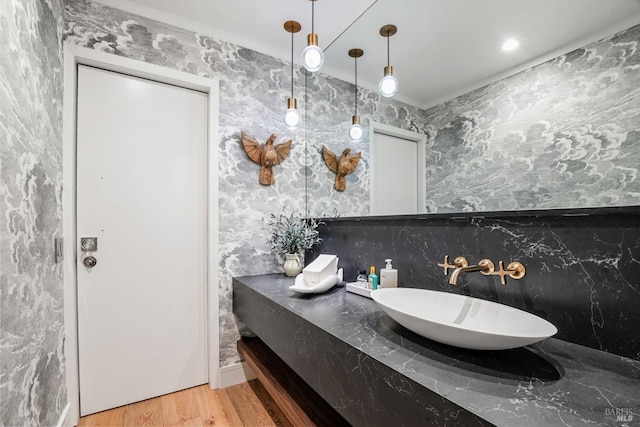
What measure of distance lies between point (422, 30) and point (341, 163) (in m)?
0.87

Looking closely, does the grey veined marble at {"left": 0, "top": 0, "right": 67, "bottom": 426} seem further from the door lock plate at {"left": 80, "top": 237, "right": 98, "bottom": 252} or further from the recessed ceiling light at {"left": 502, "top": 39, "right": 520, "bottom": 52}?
the recessed ceiling light at {"left": 502, "top": 39, "right": 520, "bottom": 52}

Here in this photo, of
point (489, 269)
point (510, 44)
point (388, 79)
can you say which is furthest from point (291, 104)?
point (489, 269)

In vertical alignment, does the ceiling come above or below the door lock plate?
above

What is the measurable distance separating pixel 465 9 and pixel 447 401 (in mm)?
1502

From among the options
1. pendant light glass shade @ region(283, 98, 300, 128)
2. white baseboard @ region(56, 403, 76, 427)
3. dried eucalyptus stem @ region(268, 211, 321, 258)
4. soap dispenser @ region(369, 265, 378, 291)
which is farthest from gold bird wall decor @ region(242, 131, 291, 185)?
white baseboard @ region(56, 403, 76, 427)

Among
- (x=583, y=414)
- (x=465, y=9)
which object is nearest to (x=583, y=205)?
(x=583, y=414)

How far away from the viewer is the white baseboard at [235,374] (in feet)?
6.39

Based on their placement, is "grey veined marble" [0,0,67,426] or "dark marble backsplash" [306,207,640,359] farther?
"grey veined marble" [0,0,67,426]

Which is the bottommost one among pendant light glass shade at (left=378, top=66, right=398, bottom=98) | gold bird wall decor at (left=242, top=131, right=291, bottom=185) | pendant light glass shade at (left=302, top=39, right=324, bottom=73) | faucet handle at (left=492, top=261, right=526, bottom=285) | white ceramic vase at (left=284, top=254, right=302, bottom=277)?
white ceramic vase at (left=284, top=254, right=302, bottom=277)

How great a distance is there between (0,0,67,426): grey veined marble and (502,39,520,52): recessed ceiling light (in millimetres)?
1740

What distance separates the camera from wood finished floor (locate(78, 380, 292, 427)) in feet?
5.30

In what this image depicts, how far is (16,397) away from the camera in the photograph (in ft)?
3.21

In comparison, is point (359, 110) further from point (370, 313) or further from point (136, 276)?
point (136, 276)

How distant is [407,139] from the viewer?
5.03 feet
